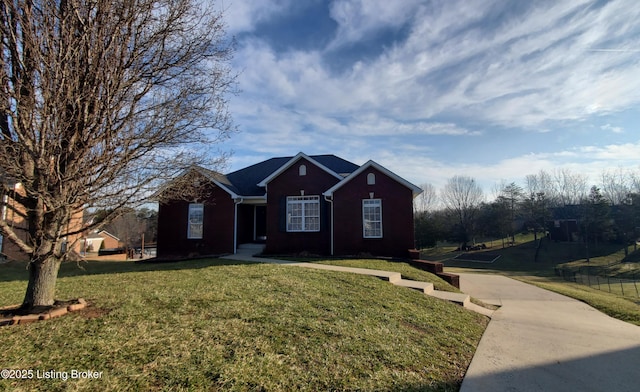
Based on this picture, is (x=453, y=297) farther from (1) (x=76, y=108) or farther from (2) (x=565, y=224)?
(2) (x=565, y=224)

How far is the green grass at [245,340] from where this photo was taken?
324cm

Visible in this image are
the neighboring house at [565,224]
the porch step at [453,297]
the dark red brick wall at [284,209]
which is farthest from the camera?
the neighboring house at [565,224]

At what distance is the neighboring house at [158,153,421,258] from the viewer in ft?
47.3

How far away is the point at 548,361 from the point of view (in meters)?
4.77

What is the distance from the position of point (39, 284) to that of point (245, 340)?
3328 mm

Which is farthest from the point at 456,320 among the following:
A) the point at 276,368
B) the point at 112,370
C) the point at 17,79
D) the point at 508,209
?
the point at 508,209

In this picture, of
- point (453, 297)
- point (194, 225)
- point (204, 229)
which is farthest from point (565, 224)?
point (194, 225)

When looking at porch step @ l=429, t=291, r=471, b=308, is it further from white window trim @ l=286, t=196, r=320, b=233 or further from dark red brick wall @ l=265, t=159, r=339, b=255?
white window trim @ l=286, t=196, r=320, b=233

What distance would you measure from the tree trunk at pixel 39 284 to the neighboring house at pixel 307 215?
9648mm

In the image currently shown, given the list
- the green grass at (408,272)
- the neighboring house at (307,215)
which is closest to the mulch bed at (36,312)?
the green grass at (408,272)

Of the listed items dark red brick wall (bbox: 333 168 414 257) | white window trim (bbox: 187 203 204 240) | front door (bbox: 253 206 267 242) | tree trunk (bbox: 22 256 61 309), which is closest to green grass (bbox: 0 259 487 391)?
tree trunk (bbox: 22 256 61 309)

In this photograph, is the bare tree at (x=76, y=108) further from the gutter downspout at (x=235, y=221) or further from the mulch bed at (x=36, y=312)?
the gutter downspout at (x=235, y=221)

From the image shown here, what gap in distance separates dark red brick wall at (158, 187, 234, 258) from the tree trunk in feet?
34.3

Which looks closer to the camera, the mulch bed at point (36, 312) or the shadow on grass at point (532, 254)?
the mulch bed at point (36, 312)
